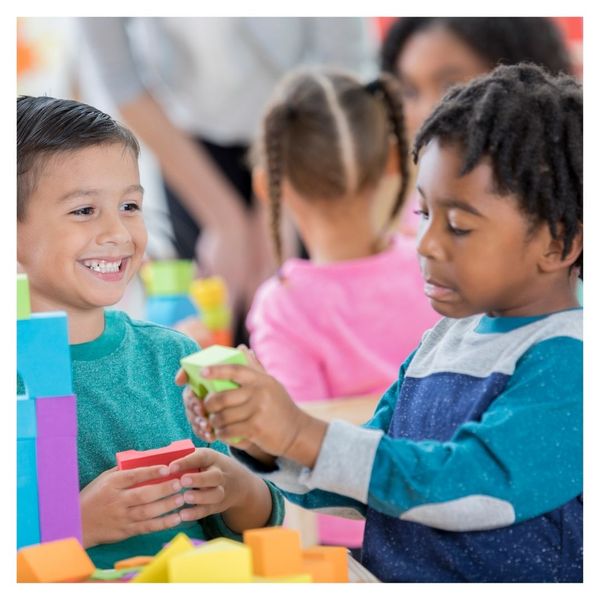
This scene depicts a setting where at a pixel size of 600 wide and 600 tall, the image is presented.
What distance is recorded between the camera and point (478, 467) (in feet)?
2.34

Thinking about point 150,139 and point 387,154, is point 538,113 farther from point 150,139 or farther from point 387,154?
point 150,139

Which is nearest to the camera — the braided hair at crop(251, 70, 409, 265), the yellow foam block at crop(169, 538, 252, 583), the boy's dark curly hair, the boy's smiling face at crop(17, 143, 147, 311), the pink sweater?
the yellow foam block at crop(169, 538, 252, 583)

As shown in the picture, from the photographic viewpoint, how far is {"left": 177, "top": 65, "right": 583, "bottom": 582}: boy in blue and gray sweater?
2.34 feet

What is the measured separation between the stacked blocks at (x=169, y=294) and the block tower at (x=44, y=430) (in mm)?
1294

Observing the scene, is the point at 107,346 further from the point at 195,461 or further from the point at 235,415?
the point at 235,415

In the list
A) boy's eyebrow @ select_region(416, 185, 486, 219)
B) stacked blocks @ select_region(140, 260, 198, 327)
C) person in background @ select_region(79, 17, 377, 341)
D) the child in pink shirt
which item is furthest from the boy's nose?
person in background @ select_region(79, 17, 377, 341)

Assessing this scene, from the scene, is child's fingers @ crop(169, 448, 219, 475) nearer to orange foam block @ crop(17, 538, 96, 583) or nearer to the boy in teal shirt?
the boy in teal shirt

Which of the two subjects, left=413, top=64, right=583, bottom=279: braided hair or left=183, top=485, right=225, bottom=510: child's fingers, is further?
left=183, top=485, right=225, bottom=510: child's fingers

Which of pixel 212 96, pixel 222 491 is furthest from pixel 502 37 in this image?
pixel 222 491

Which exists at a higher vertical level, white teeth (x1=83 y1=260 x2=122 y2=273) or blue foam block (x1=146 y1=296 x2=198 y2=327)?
blue foam block (x1=146 y1=296 x2=198 y2=327)

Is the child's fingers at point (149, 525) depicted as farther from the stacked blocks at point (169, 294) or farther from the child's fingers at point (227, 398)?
the stacked blocks at point (169, 294)

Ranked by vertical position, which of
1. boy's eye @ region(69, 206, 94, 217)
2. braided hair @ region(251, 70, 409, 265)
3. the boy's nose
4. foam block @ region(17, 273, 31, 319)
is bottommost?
foam block @ region(17, 273, 31, 319)

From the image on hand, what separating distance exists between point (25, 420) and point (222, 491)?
211 mm

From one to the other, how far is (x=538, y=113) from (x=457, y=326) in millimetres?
192
